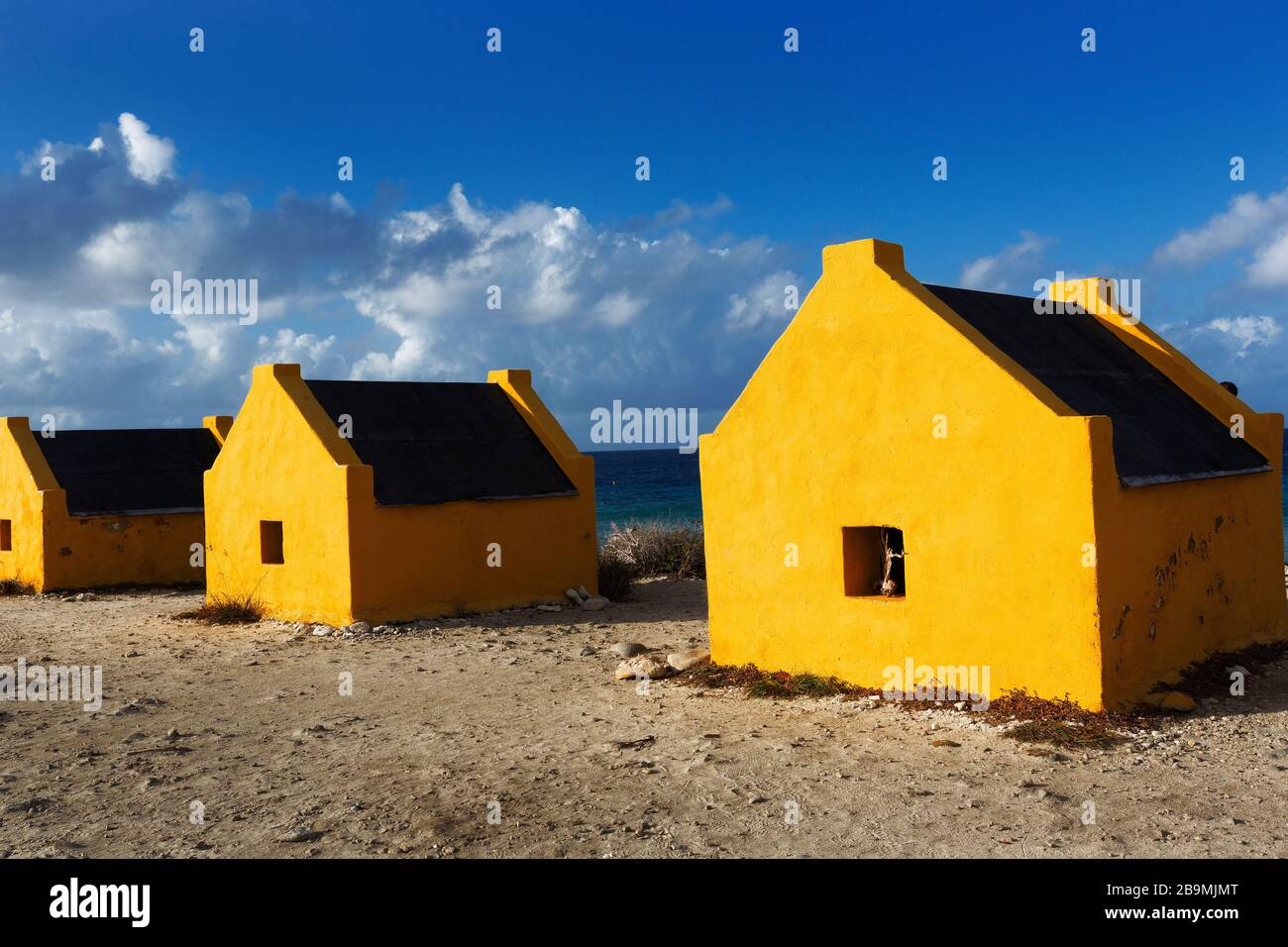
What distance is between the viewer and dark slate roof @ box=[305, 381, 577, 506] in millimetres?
16781

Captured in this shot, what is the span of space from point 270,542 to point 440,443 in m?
3.20

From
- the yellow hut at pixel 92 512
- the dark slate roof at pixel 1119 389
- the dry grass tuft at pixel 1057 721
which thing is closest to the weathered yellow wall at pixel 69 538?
the yellow hut at pixel 92 512

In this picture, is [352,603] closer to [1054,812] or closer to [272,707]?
[272,707]

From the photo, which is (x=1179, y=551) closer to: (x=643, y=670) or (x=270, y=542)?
(x=643, y=670)

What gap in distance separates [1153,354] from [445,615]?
10.5m

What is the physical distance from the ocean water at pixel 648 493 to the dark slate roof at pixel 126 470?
20826mm

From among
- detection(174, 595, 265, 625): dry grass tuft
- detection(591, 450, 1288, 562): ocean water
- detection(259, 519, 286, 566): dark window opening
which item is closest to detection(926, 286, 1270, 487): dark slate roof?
detection(259, 519, 286, 566): dark window opening

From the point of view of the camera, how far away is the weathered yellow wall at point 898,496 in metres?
9.19

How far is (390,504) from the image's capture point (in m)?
16.0

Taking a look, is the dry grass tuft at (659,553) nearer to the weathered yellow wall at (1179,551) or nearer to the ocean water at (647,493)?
the weathered yellow wall at (1179,551)

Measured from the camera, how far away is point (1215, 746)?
8.54m

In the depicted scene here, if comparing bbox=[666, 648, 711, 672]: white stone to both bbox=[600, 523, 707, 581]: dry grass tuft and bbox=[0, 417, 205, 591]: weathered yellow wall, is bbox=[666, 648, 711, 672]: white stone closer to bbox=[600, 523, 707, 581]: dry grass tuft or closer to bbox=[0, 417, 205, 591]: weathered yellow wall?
bbox=[600, 523, 707, 581]: dry grass tuft
